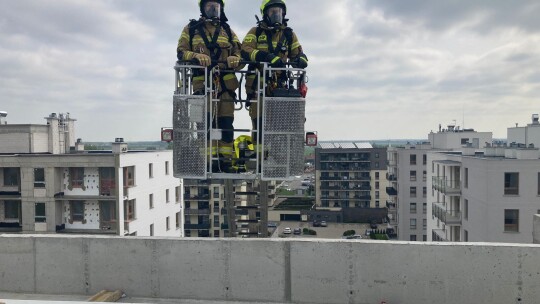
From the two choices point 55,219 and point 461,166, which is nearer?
point 55,219

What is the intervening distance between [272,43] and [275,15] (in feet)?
1.88

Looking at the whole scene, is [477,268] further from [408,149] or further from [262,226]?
[408,149]

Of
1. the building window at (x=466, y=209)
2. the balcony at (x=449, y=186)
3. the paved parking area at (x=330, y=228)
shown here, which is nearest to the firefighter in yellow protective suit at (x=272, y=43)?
the building window at (x=466, y=209)

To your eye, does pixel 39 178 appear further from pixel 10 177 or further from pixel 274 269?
pixel 274 269

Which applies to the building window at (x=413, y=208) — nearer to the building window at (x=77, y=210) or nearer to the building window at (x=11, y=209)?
the building window at (x=77, y=210)

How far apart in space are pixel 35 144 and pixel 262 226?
2536 cm

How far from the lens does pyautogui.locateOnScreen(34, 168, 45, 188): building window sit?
1039 inches

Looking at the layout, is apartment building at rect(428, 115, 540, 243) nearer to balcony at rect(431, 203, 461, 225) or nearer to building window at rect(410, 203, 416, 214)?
balcony at rect(431, 203, 461, 225)

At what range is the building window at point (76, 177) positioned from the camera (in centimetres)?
2661

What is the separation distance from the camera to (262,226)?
10352 millimetres

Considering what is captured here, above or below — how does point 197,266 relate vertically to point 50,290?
above

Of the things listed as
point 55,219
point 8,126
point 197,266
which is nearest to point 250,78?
point 197,266

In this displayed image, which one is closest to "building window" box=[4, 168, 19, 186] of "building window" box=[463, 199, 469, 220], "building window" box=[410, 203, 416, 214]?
"building window" box=[463, 199, 469, 220]

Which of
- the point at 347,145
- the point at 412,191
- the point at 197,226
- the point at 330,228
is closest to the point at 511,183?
the point at 412,191
